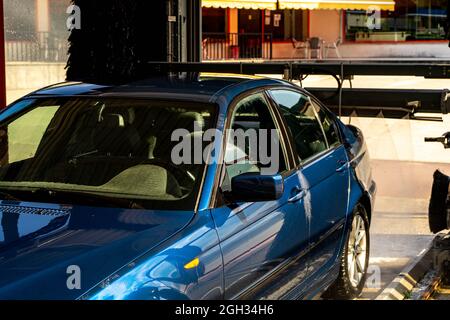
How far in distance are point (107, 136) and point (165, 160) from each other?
19.0 inches

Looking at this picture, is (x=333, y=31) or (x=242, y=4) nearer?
(x=242, y=4)

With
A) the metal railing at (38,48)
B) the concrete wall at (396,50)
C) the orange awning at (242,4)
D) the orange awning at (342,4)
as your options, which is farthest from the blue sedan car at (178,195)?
the concrete wall at (396,50)

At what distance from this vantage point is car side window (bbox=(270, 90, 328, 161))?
4531mm

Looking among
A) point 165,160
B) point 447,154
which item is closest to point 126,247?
point 165,160

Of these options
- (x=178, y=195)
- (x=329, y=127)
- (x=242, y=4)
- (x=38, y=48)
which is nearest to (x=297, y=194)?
(x=178, y=195)

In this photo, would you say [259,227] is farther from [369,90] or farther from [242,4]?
[242,4]

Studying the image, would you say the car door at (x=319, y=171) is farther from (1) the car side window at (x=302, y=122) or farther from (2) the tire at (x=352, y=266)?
(2) the tire at (x=352, y=266)

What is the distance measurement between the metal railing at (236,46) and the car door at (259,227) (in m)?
23.8

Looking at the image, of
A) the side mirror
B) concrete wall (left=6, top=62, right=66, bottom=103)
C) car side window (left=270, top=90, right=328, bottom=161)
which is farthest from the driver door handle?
concrete wall (left=6, top=62, right=66, bottom=103)

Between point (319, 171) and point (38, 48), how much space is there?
7.02 meters

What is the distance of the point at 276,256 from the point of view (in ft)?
12.3

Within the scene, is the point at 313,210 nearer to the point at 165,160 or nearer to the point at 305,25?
the point at 165,160

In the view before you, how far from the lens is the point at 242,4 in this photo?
2512 cm

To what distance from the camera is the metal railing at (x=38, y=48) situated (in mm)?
10188
